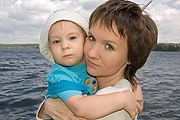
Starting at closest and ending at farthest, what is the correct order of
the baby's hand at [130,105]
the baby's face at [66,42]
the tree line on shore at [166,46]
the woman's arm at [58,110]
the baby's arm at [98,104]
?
the baby's arm at [98,104], the baby's hand at [130,105], the woman's arm at [58,110], the baby's face at [66,42], the tree line on shore at [166,46]

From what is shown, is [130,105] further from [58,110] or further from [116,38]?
[58,110]

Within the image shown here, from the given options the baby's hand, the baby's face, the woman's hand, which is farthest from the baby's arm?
the baby's face

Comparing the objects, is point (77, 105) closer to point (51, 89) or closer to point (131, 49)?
point (51, 89)

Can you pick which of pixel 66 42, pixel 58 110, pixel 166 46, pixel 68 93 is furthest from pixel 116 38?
pixel 166 46

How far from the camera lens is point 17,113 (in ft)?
29.5

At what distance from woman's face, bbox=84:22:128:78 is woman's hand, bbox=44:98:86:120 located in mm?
575

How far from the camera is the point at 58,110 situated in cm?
229

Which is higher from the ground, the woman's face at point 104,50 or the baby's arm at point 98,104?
the woman's face at point 104,50

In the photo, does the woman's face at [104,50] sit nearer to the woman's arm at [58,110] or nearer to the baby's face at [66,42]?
the baby's face at [66,42]

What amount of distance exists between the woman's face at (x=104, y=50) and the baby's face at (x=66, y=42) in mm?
188

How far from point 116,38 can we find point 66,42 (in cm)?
68

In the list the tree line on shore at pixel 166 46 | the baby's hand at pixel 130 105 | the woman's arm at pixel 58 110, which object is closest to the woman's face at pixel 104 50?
the baby's hand at pixel 130 105

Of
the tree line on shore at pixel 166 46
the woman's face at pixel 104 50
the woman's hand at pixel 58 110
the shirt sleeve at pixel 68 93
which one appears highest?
the woman's face at pixel 104 50

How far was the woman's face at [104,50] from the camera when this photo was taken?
195cm
